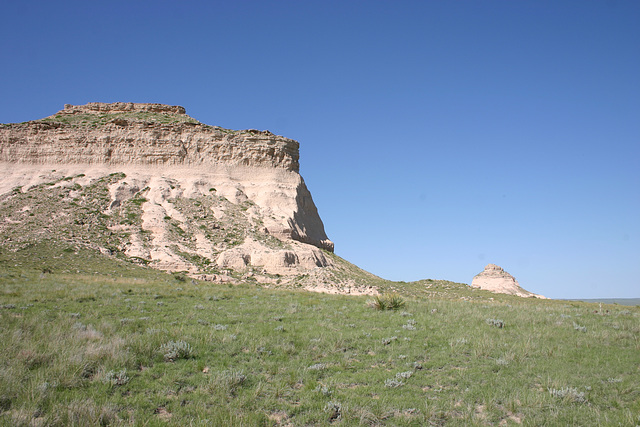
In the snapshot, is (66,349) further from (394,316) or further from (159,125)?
(159,125)

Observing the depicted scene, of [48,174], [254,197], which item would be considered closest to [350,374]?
[254,197]

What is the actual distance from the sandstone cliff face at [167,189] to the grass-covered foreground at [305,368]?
20.4 meters

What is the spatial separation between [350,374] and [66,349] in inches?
206

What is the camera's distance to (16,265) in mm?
26344

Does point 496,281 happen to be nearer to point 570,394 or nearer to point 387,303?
point 387,303

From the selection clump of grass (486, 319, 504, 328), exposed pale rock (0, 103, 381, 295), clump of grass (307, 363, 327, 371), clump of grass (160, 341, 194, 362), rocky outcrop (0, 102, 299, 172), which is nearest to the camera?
clump of grass (307, 363, 327, 371)

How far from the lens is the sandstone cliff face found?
32938 mm

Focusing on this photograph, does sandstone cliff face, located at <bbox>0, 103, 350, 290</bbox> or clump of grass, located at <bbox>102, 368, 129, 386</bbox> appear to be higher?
sandstone cliff face, located at <bbox>0, 103, 350, 290</bbox>

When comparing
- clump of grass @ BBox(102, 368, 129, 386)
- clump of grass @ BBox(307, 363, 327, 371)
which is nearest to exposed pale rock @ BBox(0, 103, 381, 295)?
clump of grass @ BBox(307, 363, 327, 371)

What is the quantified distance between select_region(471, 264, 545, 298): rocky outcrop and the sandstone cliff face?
57.6 ft

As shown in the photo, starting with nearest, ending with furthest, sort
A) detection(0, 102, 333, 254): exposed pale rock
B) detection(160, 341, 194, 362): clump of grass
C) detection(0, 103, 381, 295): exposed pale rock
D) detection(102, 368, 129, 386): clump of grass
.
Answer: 1. detection(102, 368, 129, 386): clump of grass
2. detection(160, 341, 194, 362): clump of grass
3. detection(0, 103, 381, 295): exposed pale rock
4. detection(0, 102, 333, 254): exposed pale rock

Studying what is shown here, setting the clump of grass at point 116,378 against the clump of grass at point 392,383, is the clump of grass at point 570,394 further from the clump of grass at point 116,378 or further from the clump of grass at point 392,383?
the clump of grass at point 116,378

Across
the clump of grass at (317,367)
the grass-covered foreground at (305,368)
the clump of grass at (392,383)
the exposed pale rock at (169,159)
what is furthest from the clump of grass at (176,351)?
the exposed pale rock at (169,159)

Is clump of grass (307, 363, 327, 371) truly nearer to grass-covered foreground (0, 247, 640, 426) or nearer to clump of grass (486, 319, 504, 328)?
grass-covered foreground (0, 247, 640, 426)
